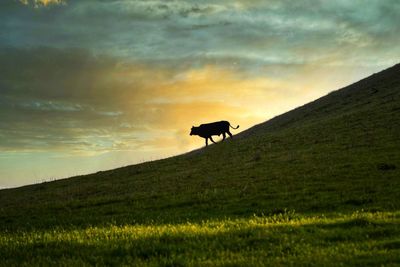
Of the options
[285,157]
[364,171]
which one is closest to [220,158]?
[285,157]

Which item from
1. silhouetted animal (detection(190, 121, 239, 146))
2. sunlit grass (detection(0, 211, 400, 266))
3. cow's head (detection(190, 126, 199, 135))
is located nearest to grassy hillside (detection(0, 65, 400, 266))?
sunlit grass (detection(0, 211, 400, 266))

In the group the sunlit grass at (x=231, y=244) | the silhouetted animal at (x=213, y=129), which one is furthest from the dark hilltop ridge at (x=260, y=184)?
the silhouetted animal at (x=213, y=129)

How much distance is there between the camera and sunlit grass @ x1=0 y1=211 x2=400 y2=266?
424 inches

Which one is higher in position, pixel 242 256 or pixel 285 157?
pixel 285 157

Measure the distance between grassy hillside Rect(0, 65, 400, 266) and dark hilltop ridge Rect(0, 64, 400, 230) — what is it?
9cm

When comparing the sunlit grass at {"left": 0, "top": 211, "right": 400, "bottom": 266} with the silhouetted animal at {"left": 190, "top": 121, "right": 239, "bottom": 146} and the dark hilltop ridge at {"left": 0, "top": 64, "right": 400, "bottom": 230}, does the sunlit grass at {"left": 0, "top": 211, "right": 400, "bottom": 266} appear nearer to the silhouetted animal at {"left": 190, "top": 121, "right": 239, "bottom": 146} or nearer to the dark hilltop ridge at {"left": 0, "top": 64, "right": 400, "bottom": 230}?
the dark hilltop ridge at {"left": 0, "top": 64, "right": 400, "bottom": 230}

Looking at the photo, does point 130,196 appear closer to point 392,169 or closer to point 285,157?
point 285,157

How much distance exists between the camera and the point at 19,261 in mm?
11945

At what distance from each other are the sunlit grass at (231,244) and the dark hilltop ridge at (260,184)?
13.0 ft

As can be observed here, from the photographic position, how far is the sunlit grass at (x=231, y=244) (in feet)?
35.3

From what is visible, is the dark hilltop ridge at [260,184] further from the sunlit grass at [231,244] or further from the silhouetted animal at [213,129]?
the silhouetted animal at [213,129]

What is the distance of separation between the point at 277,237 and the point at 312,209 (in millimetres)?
6696

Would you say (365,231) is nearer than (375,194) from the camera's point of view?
Yes

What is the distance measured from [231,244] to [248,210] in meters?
7.81
